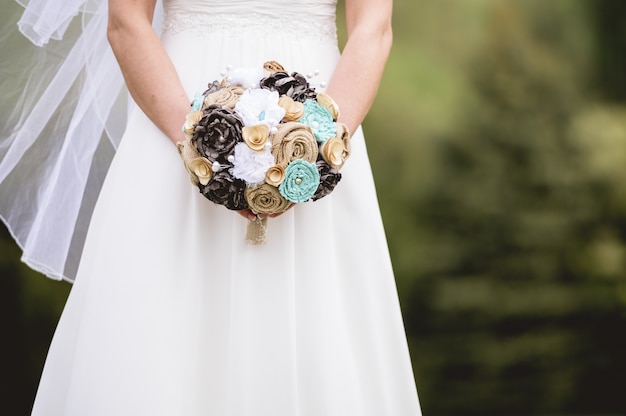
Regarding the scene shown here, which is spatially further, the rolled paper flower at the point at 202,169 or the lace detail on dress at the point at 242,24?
the lace detail on dress at the point at 242,24

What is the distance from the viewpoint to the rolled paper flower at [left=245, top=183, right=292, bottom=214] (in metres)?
1.36

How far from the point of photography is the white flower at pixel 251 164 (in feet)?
4.42

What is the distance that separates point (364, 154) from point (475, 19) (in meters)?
1.93

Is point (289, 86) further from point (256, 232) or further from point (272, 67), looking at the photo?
point (256, 232)

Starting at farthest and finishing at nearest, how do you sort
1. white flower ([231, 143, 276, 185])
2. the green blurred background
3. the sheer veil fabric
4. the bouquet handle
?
the green blurred background < the sheer veil fabric < the bouquet handle < white flower ([231, 143, 276, 185])

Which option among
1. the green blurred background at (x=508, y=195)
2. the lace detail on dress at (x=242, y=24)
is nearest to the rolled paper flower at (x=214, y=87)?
the lace detail on dress at (x=242, y=24)

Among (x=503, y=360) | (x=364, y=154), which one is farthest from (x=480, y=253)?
(x=364, y=154)

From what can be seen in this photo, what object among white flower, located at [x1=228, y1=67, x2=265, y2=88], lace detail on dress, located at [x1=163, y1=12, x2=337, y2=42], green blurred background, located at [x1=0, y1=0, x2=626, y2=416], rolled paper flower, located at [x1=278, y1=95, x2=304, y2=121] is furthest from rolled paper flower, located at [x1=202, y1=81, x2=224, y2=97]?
green blurred background, located at [x1=0, y1=0, x2=626, y2=416]

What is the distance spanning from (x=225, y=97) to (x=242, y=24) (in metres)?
0.30

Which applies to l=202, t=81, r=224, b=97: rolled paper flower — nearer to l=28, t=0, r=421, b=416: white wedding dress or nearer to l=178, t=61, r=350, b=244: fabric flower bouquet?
l=178, t=61, r=350, b=244: fabric flower bouquet

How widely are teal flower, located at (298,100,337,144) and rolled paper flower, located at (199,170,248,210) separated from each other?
145 millimetres

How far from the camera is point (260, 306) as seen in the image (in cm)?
149

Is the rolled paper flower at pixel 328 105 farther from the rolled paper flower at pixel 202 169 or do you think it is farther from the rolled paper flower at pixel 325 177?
the rolled paper flower at pixel 202 169

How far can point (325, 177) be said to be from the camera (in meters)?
1.38
